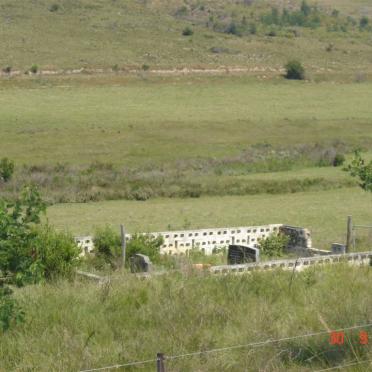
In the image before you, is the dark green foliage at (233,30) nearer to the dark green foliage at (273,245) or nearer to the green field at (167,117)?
the green field at (167,117)

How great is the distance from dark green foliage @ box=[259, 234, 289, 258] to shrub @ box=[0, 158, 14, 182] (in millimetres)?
18175

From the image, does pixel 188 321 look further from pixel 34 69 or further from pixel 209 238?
pixel 34 69

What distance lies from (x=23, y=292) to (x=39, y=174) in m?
29.5

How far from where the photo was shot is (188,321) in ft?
39.1

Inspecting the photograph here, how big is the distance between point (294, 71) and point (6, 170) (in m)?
50.7

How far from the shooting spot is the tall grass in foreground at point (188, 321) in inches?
414

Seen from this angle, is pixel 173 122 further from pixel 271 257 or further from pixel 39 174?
pixel 271 257

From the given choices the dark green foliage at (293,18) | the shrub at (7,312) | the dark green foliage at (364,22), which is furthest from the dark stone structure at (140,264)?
the dark green foliage at (364,22)

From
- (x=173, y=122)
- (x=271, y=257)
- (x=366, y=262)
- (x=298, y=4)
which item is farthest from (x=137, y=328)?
(x=298, y=4)

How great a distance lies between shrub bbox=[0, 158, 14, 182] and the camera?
40.5 m

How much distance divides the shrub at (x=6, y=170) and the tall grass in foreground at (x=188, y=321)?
26.7 meters

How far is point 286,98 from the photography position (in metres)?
76.2

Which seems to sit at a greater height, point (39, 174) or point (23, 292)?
point (23, 292)

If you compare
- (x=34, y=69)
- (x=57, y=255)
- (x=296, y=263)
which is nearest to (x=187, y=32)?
(x=34, y=69)
